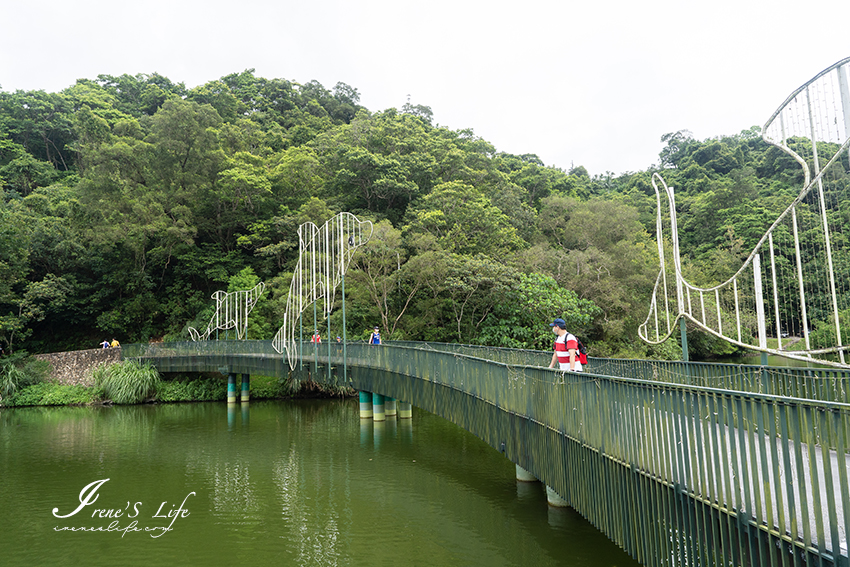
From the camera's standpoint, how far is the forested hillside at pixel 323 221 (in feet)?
86.7

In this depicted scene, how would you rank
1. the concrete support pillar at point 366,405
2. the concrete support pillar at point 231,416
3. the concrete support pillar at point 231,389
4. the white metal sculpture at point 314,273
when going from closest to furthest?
the white metal sculpture at point 314,273 < the concrete support pillar at point 366,405 < the concrete support pillar at point 231,416 < the concrete support pillar at point 231,389

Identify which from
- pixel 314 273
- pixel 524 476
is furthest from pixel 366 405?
pixel 524 476

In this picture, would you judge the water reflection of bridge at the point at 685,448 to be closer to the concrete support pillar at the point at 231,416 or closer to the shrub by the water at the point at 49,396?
the concrete support pillar at the point at 231,416

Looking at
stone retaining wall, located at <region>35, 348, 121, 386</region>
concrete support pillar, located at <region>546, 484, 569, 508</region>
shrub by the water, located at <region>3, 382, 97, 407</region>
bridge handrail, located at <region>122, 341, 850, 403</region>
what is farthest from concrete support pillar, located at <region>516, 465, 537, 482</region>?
stone retaining wall, located at <region>35, 348, 121, 386</region>

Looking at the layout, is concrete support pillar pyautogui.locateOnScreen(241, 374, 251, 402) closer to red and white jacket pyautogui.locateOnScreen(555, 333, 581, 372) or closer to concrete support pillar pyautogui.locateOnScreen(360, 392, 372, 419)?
concrete support pillar pyautogui.locateOnScreen(360, 392, 372, 419)

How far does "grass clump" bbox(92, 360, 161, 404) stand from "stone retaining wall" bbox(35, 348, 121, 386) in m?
0.73

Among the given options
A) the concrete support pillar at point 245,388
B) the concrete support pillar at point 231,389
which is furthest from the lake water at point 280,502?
the concrete support pillar at point 245,388

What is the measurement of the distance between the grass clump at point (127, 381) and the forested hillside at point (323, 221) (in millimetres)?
5265

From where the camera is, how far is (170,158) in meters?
35.3

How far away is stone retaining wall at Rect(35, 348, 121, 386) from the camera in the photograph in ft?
91.6

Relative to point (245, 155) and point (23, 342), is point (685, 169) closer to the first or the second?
point (245, 155)

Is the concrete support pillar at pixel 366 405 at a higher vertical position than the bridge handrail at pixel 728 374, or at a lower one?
lower

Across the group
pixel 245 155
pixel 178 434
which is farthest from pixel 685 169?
pixel 178 434

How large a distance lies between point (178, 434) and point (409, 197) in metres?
20.3
